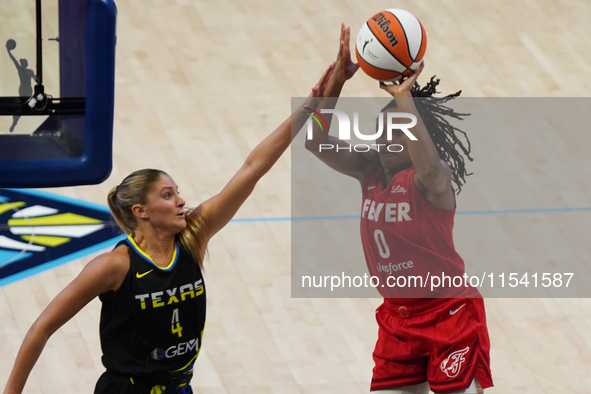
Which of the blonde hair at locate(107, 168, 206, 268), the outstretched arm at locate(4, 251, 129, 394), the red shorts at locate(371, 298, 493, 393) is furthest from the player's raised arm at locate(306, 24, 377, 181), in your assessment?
the outstretched arm at locate(4, 251, 129, 394)

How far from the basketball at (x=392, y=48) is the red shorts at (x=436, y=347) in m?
1.03

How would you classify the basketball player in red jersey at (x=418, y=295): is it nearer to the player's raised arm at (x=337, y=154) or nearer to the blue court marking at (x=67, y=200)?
the player's raised arm at (x=337, y=154)

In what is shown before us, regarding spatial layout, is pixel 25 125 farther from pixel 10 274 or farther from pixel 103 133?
pixel 10 274

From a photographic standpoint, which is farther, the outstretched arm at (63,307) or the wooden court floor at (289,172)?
the wooden court floor at (289,172)

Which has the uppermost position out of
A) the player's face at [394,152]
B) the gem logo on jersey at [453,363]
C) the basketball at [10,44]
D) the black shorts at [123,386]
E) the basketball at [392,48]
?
the basketball at [392,48]

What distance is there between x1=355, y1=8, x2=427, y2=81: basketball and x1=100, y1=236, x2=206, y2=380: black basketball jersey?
132cm

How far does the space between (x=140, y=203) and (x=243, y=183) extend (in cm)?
43

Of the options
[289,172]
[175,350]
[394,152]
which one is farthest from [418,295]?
[289,172]

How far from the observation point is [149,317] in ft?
10.2

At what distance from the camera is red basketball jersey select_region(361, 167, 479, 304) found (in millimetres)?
3850

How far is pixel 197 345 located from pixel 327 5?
6.32 meters

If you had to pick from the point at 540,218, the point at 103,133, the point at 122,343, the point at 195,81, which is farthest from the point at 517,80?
the point at 122,343

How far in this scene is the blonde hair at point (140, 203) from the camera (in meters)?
3.19

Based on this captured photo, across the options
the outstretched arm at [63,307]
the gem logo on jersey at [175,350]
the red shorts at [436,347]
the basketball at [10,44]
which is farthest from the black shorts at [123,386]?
the basketball at [10,44]
